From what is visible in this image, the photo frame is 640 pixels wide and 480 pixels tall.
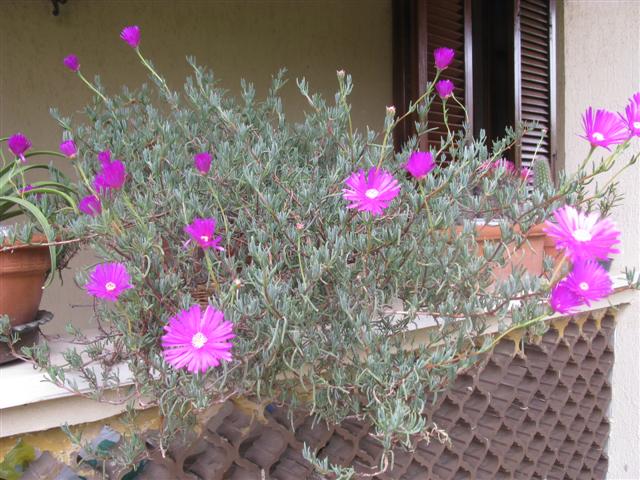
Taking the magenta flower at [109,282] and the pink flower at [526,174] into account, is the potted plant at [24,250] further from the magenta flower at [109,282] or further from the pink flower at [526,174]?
the pink flower at [526,174]

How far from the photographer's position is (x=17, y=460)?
0.93 meters

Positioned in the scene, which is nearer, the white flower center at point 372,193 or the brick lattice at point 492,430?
the white flower center at point 372,193

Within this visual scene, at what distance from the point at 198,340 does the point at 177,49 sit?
2.47 m

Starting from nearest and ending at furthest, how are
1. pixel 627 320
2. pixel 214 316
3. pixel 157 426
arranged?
pixel 214 316, pixel 157 426, pixel 627 320

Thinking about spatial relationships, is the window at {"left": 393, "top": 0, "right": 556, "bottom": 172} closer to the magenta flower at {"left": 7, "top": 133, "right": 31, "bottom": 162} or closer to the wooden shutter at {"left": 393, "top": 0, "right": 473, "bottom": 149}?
the wooden shutter at {"left": 393, "top": 0, "right": 473, "bottom": 149}

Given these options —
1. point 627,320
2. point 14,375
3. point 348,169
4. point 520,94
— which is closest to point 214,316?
point 348,169

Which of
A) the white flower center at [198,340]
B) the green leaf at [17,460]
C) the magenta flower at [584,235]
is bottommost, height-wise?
the green leaf at [17,460]

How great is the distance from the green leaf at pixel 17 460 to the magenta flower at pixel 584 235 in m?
0.90

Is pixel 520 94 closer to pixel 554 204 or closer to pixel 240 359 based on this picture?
pixel 554 204

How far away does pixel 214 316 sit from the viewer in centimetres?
65

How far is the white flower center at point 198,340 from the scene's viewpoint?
628 mm

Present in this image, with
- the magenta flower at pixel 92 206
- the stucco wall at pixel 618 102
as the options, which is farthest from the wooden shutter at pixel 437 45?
the magenta flower at pixel 92 206

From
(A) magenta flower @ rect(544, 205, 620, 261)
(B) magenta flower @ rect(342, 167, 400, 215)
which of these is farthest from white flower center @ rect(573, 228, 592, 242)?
(B) magenta flower @ rect(342, 167, 400, 215)

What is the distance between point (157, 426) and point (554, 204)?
2.65 ft
